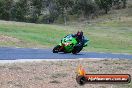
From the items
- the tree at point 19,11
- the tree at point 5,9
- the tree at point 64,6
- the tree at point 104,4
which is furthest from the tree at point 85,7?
the tree at point 5,9

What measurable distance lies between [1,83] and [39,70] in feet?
9.73

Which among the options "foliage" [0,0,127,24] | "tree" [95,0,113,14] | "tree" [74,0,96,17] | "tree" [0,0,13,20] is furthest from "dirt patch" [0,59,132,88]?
"tree" [95,0,113,14]

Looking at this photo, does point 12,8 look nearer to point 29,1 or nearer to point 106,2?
point 29,1

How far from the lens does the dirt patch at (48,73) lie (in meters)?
13.3

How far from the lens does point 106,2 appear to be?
13000 centimetres

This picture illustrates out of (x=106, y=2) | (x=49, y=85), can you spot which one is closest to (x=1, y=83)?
(x=49, y=85)

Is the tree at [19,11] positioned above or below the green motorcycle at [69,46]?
below

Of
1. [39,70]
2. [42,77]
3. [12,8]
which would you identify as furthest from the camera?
[12,8]

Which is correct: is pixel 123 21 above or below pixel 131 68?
below

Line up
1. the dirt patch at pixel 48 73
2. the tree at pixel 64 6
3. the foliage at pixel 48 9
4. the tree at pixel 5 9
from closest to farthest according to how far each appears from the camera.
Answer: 1. the dirt patch at pixel 48 73
2. the tree at pixel 5 9
3. the foliage at pixel 48 9
4. the tree at pixel 64 6

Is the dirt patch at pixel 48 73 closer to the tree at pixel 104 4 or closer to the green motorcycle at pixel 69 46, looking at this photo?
the green motorcycle at pixel 69 46

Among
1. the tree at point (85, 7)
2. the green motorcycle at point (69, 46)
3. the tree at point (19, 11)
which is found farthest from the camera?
the tree at point (85, 7)

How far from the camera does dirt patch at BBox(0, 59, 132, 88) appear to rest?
43.7 feet

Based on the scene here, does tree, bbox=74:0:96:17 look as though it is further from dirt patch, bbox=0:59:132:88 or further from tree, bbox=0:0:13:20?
dirt patch, bbox=0:59:132:88
